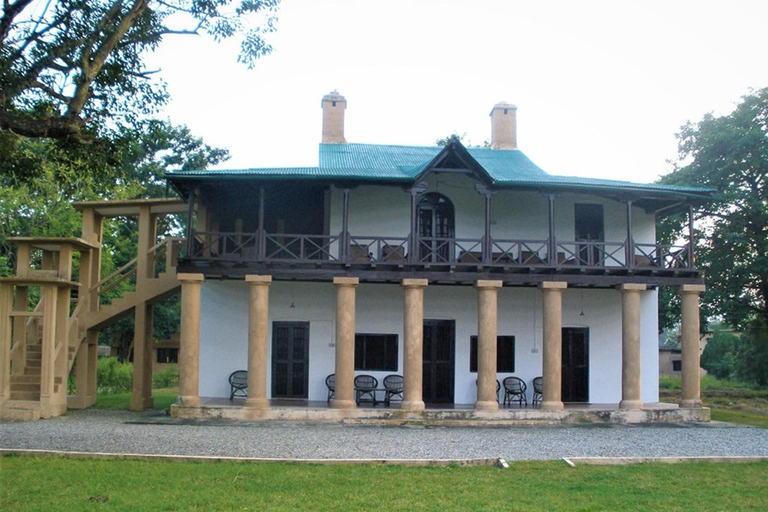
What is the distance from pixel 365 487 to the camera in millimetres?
10852

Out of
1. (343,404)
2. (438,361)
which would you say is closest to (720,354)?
(438,361)

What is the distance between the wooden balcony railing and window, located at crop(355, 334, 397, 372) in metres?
2.54

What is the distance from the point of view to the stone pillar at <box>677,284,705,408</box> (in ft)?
68.0

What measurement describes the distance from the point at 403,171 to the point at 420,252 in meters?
2.32

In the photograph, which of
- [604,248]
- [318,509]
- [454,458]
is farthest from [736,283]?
[318,509]

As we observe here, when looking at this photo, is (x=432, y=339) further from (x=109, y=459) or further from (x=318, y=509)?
(x=318, y=509)

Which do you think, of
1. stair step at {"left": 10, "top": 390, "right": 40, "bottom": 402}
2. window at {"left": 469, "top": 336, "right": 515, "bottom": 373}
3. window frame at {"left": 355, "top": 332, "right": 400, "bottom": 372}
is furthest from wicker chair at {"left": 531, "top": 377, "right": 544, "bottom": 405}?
stair step at {"left": 10, "top": 390, "right": 40, "bottom": 402}

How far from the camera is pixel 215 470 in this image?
1183 centimetres

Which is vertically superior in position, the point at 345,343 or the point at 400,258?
the point at 400,258

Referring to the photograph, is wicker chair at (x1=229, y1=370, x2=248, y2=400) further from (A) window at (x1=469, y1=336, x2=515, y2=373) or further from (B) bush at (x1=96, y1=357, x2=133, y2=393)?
(B) bush at (x1=96, y1=357, x2=133, y2=393)

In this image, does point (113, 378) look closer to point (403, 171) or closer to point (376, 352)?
point (376, 352)

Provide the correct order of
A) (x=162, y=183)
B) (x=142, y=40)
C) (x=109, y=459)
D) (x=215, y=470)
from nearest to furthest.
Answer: (x=215, y=470), (x=109, y=459), (x=142, y=40), (x=162, y=183)

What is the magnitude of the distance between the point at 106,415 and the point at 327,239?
7.23m

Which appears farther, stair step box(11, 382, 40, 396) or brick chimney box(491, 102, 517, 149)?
brick chimney box(491, 102, 517, 149)
